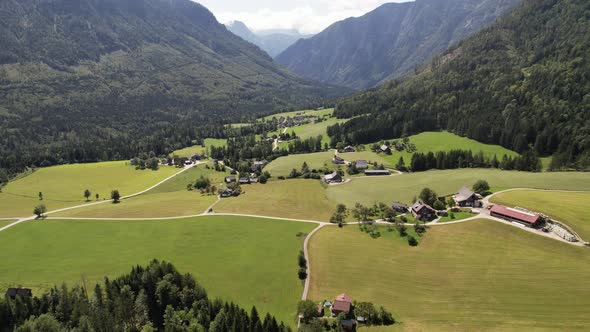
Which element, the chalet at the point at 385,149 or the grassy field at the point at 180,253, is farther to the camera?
the chalet at the point at 385,149

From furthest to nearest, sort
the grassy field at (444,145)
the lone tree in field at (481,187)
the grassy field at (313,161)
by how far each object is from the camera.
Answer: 1. the grassy field at (444,145)
2. the grassy field at (313,161)
3. the lone tree in field at (481,187)

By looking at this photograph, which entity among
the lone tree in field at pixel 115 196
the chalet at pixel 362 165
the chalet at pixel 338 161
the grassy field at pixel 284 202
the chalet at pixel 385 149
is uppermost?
the chalet at pixel 385 149

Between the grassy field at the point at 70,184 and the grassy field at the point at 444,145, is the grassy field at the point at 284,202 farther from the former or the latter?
the grassy field at the point at 70,184

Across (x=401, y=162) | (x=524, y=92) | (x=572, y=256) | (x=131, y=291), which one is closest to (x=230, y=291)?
(x=131, y=291)

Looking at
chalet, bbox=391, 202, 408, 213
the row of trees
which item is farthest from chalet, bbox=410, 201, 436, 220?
the row of trees

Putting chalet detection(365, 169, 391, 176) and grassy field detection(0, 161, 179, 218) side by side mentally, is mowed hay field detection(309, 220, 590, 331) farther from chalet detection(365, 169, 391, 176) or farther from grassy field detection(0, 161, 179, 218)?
grassy field detection(0, 161, 179, 218)

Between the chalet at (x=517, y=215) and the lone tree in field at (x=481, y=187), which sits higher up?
the lone tree in field at (x=481, y=187)

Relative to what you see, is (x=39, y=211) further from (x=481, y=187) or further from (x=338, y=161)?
(x=481, y=187)

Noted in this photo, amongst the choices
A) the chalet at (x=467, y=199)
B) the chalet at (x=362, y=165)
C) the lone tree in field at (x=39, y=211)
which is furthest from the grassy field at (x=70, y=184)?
the chalet at (x=467, y=199)
